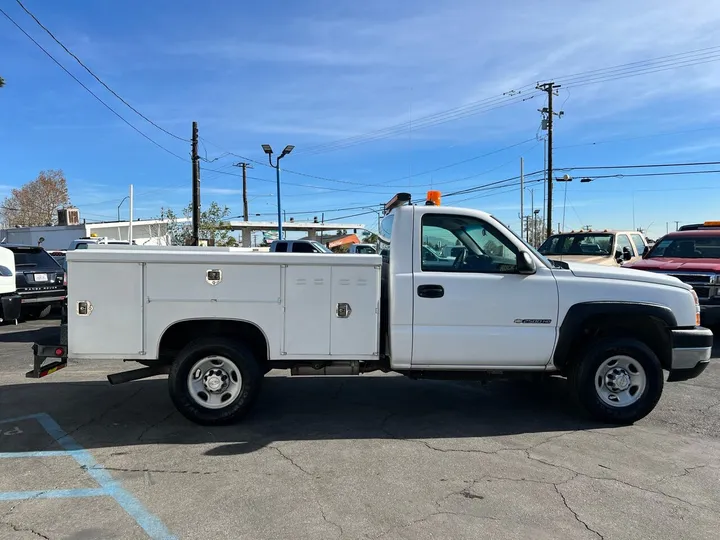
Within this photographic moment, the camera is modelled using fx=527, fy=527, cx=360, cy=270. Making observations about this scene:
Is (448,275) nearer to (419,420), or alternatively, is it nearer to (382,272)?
(382,272)

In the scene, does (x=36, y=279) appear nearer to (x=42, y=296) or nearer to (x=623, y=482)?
(x=42, y=296)

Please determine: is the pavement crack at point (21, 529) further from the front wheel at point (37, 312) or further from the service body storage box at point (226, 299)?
the front wheel at point (37, 312)

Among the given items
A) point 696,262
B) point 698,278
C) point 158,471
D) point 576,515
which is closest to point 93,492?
point 158,471

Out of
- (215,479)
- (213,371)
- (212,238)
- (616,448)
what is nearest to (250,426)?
(213,371)

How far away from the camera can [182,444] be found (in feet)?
14.9

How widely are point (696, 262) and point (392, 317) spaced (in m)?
7.56

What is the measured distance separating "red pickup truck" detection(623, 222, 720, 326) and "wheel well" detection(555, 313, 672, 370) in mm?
4256

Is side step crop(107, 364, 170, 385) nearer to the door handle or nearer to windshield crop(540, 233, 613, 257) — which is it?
the door handle

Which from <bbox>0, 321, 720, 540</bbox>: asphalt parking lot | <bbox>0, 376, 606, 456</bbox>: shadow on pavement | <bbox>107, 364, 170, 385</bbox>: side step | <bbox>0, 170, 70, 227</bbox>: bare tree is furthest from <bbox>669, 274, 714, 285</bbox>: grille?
<bbox>0, 170, 70, 227</bbox>: bare tree

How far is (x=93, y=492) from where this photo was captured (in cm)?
367

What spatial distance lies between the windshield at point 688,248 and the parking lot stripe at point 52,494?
1069cm

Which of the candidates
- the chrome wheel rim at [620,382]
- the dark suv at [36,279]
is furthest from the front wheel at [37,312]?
the chrome wheel rim at [620,382]

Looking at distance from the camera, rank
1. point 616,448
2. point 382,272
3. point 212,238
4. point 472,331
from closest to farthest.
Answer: point 616,448
point 472,331
point 382,272
point 212,238

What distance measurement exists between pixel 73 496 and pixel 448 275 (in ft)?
11.2
